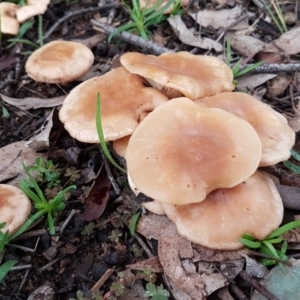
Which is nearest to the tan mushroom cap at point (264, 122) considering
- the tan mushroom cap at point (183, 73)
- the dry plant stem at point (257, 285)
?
the tan mushroom cap at point (183, 73)

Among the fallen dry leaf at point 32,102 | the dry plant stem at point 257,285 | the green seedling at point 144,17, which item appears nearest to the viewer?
the dry plant stem at point 257,285

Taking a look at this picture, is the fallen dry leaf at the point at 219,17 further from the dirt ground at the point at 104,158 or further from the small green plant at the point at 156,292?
the small green plant at the point at 156,292

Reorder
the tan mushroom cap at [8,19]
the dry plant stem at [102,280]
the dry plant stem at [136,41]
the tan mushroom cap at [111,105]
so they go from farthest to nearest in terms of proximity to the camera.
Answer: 1. the tan mushroom cap at [8,19]
2. the dry plant stem at [136,41]
3. the tan mushroom cap at [111,105]
4. the dry plant stem at [102,280]

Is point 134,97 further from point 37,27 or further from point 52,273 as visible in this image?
point 37,27

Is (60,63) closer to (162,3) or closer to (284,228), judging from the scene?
(162,3)

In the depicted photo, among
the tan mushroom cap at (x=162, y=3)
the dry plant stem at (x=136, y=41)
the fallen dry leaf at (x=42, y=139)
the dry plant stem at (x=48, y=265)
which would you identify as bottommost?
the dry plant stem at (x=48, y=265)

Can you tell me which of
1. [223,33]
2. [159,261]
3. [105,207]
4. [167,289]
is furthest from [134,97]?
[223,33]

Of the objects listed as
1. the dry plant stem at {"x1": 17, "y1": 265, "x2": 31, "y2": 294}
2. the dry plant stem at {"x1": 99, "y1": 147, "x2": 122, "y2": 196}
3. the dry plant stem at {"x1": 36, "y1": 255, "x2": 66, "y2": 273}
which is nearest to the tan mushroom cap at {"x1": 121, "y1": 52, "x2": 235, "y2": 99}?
the dry plant stem at {"x1": 99, "y1": 147, "x2": 122, "y2": 196}
